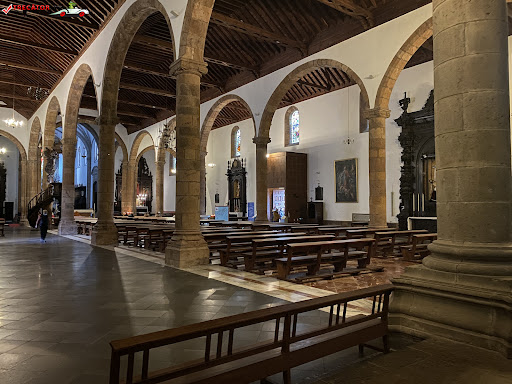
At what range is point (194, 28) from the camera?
800 cm

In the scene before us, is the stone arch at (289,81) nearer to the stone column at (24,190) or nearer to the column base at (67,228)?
the column base at (67,228)

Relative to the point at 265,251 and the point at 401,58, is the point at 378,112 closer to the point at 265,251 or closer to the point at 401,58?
the point at 401,58

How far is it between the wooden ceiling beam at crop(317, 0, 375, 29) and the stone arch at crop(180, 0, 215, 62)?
160 inches

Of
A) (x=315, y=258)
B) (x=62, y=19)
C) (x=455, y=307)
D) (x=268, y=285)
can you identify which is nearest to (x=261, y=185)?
(x=62, y=19)

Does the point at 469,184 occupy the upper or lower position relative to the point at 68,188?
lower

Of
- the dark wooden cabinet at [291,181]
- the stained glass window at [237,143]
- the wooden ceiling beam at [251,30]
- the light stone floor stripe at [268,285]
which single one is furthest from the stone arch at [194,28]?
the stained glass window at [237,143]

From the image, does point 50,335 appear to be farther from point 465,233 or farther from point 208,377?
point 465,233

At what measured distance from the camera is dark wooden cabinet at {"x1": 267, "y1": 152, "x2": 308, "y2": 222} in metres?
18.5

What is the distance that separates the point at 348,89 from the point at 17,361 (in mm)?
16208

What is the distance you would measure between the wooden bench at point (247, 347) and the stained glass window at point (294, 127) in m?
17.4

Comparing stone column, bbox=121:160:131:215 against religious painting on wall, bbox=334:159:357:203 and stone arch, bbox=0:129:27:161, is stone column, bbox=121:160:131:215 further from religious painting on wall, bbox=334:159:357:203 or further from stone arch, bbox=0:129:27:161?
religious painting on wall, bbox=334:159:357:203

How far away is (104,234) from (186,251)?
514cm

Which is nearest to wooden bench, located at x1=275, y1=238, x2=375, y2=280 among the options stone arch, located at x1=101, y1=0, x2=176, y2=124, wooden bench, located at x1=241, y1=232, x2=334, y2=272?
wooden bench, located at x1=241, y1=232, x2=334, y2=272

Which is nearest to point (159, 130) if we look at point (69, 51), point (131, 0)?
point (69, 51)
